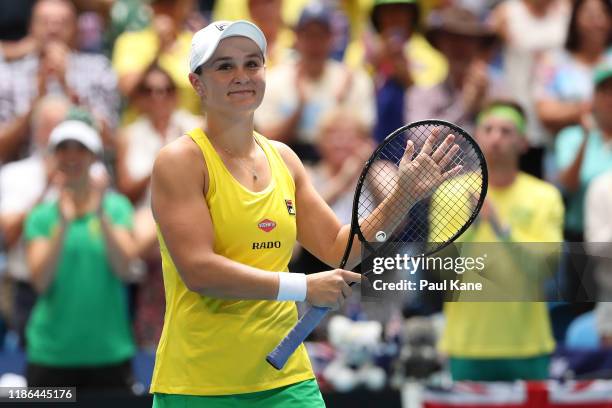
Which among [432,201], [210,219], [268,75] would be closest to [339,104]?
[268,75]

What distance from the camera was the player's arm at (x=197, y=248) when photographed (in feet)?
13.1

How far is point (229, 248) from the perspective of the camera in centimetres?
416

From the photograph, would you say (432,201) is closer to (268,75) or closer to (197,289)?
(197,289)

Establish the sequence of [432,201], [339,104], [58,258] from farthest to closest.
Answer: [339,104] → [58,258] → [432,201]

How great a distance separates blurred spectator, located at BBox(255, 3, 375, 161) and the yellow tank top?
159 inches

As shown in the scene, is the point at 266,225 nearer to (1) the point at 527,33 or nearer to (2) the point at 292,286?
(2) the point at 292,286

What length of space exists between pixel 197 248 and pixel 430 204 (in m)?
1.20

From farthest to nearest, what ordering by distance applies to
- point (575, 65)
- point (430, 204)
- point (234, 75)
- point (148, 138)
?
1. point (575, 65)
2. point (148, 138)
3. point (430, 204)
4. point (234, 75)

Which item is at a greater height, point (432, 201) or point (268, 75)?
point (268, 75)

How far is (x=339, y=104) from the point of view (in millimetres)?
8336

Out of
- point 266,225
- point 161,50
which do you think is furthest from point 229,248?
point 161,50

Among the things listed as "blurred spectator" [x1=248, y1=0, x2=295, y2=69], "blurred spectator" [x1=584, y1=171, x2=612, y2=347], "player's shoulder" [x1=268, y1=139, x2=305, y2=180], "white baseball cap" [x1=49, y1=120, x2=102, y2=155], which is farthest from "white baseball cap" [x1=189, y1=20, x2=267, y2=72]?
"blurred spectator" [x1=248, y1=0, x2=295, y2=69]

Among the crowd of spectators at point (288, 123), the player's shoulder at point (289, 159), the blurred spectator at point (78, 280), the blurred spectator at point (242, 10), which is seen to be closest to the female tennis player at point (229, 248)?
the player's shoulder at point (289, 159)

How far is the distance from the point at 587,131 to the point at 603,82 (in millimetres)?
349
